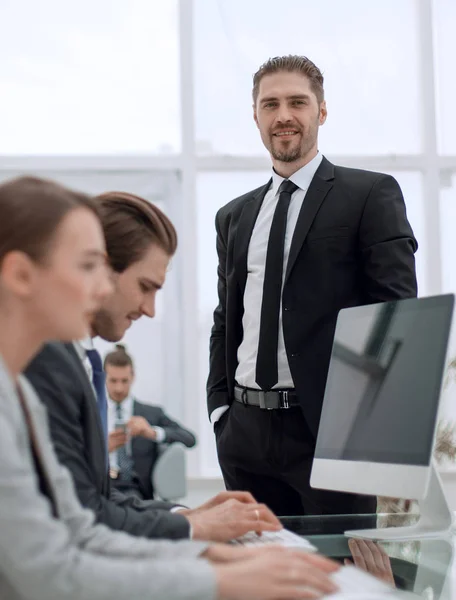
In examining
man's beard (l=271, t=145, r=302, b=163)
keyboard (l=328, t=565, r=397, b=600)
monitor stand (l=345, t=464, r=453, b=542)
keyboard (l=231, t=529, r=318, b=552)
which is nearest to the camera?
keyboard (l=328, t=565, r=397, b=600)

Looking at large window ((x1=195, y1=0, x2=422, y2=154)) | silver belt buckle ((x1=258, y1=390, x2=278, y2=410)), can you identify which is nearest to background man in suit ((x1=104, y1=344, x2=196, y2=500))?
large window ((x1=195, y1=0, x2=422, y2=154))

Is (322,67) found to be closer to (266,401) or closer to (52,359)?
(266,401)

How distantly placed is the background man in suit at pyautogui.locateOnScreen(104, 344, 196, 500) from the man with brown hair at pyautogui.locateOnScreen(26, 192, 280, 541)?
3.37 meters

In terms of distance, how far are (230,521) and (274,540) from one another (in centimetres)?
9

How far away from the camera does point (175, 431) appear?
5.40m

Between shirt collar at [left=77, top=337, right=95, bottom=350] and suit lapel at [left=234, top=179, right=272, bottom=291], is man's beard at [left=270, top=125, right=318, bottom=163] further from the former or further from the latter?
shirt collar at [left=77, top=337, right=95, bottom=350]

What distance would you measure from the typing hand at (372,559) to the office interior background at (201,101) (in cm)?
409

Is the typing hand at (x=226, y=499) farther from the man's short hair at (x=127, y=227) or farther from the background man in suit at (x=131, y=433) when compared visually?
the background man in suit at (x=131, y=433)

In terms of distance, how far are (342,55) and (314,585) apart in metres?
5.31

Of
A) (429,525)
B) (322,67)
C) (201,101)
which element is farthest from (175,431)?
(429,525)

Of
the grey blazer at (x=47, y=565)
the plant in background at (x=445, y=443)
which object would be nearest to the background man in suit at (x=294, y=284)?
the grey blazer at (x=47, y=565)

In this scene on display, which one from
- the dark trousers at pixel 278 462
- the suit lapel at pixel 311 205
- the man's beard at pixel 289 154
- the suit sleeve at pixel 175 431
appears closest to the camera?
the dark trousers at pixel 278 462

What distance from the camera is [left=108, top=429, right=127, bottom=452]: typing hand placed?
5.06 m

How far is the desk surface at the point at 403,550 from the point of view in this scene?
1.44 metres
